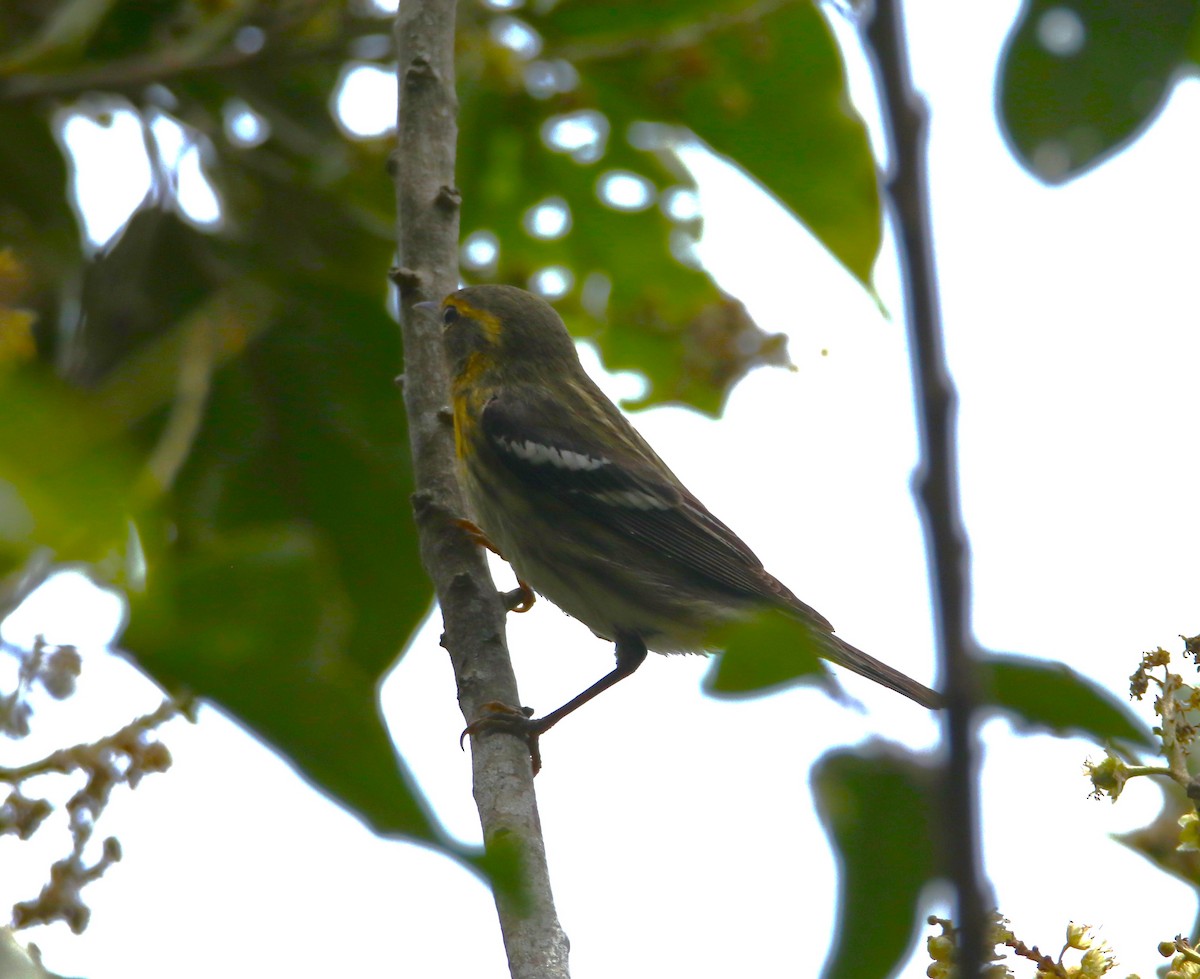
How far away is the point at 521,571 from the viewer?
5000mm

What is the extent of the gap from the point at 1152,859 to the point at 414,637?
2398 mm

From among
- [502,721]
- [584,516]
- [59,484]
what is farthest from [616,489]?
[59,484]

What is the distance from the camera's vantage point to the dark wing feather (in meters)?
5.24

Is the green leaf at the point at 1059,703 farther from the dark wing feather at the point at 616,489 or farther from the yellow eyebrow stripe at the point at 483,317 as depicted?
the yellow eyebrow stripe at the point at 483,317

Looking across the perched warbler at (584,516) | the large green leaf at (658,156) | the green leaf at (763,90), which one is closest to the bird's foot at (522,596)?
the perched warbler at (584,516)

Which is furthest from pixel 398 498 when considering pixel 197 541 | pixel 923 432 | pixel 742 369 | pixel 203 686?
pixel 923 432

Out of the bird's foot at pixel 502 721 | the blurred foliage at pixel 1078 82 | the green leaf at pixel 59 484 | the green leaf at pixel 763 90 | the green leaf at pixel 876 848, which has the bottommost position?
the green leaf at pixel 876 848

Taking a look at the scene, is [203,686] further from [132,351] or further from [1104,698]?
[132,351]

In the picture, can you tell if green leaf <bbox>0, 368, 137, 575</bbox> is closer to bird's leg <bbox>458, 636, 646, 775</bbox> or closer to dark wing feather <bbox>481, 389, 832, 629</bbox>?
bird's leg <bbox>458, 636, 646, 775</bbox>

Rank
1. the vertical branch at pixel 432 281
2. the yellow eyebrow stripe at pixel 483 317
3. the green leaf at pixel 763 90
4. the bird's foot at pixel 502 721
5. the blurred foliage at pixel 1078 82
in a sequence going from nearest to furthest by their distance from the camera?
the blurred foliage at pixel 1078 82 < the bird's foot at pixel 502 721 < the vertical branch at pixel 432 281 < the green leaf at pixel 763 90 < the yellow eyebrow stripe at pixel 483 317

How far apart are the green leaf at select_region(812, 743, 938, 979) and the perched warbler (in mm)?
3698

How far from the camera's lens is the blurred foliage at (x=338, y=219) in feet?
13.1

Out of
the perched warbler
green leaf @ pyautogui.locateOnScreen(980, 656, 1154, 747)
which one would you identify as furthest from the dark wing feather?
green leaf @ pyautogui.locateOnScreen(980, 656, 1154, 747)

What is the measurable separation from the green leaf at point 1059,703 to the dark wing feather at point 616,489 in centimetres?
417
